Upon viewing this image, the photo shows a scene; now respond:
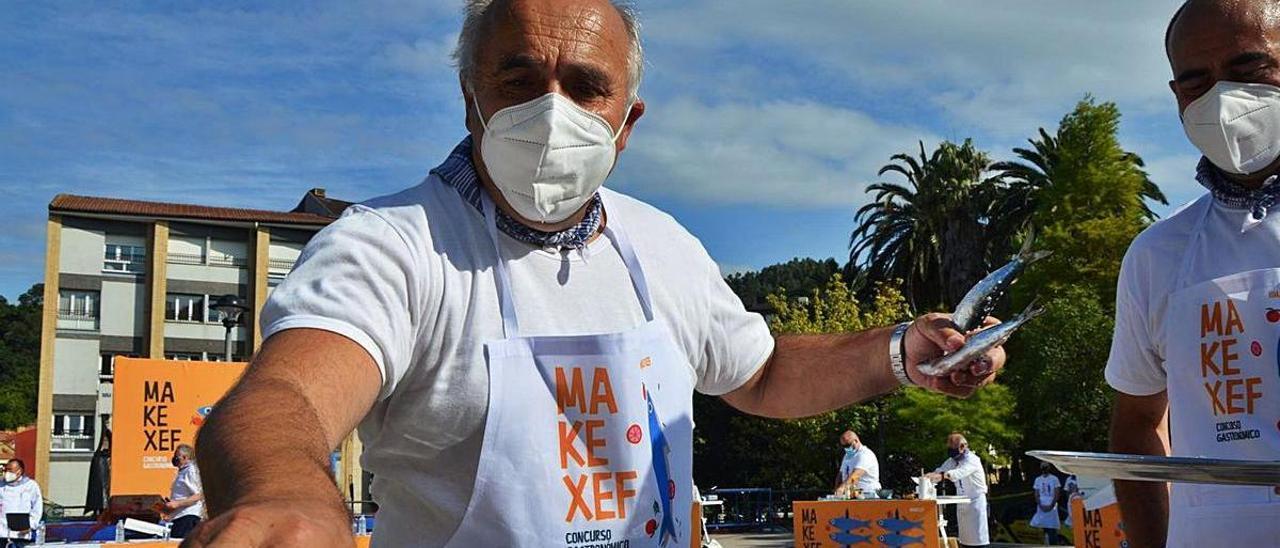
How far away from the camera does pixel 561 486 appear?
202cm

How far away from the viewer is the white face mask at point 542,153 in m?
2.10

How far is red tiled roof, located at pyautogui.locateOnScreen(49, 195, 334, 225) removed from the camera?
52562 millimetres

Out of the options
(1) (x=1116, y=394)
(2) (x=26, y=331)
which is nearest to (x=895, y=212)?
(1) (x=1116, y=394)

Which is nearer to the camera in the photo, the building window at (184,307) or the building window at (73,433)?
the building window at (73,433)

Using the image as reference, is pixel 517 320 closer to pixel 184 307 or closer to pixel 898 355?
pixel 898 355

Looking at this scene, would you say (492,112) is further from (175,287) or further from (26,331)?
(26,331)

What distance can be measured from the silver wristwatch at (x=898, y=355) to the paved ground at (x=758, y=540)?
21566mm

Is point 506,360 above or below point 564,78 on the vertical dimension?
below

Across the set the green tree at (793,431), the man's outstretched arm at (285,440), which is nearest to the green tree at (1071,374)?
the green tree at (793,431)

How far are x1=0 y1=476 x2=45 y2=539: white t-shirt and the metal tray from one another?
17587 mm

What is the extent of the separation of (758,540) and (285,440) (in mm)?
25323

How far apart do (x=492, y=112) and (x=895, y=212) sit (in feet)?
147

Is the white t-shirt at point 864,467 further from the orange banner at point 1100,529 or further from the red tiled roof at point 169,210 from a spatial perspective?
the red tiled roof at point 169,210

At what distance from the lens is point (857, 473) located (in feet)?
57.3
